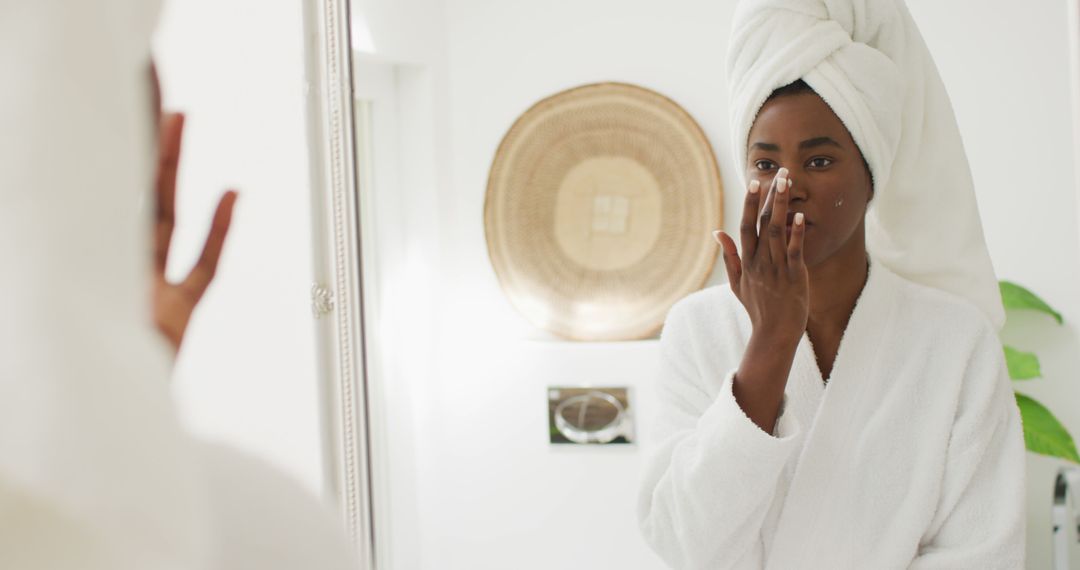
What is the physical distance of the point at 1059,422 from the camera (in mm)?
1651

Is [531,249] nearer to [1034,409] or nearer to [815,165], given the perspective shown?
[1034,409]

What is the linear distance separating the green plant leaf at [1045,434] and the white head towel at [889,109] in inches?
28.8

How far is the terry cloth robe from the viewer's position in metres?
0.87

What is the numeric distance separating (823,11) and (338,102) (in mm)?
564

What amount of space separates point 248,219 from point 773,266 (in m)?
0.58

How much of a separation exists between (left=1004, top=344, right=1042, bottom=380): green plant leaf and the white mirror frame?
3.49 ft

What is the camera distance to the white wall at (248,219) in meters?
0.97

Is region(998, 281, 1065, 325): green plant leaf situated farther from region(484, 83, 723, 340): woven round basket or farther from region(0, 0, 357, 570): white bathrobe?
region(0, 0, 357, 570): white bathrobe

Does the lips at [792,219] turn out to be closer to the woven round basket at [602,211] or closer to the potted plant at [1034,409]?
the potted plant at [1034,409]

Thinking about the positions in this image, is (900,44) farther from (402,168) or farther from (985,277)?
(402,168)

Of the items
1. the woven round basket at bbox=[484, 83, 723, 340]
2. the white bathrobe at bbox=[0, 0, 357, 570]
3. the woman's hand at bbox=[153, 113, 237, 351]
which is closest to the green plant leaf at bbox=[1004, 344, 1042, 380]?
the woven round basket at bbox=[484, 83, 723, 340]

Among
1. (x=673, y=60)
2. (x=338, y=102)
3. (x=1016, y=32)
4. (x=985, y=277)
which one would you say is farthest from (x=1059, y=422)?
(x=338, y=102)

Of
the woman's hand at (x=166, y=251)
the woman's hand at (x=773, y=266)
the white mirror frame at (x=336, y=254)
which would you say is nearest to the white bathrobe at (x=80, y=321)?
the woman's hand at (x=166, y=251)

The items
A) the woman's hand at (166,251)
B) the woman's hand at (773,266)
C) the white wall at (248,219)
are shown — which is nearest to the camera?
the woman's hand at (166,251)
